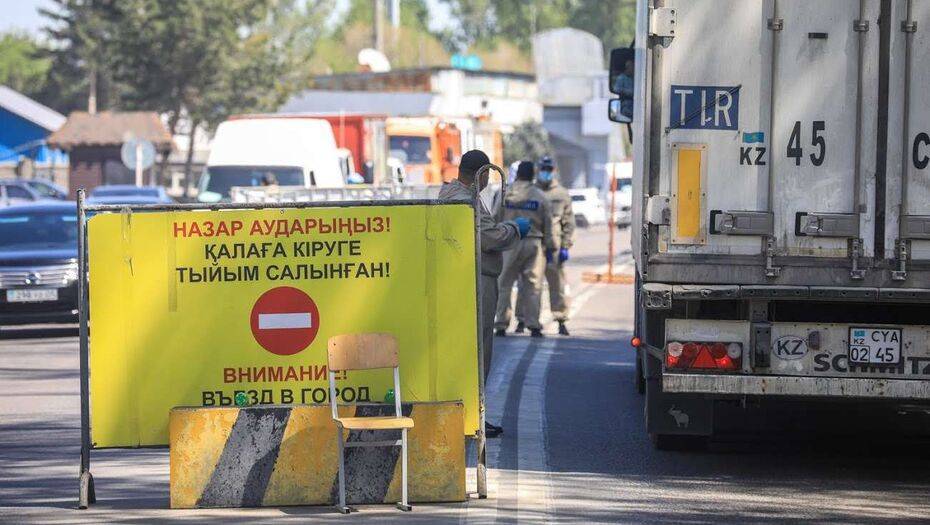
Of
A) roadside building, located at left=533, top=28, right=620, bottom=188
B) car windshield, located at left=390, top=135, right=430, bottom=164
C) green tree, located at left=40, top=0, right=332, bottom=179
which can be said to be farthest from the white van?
roadside building, located at left=533, top=28, right=620, bottom=188

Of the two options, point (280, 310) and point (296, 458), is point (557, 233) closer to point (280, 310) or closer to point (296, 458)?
point (280, 310)

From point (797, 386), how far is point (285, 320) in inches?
107

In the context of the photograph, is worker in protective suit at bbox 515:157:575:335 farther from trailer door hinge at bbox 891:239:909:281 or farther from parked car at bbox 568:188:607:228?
parked car at bbox 568:188:607:228

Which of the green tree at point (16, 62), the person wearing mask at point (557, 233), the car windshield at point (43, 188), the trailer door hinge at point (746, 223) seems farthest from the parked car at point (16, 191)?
the green tree at point (16, 62)

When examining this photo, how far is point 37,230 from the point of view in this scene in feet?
65.7

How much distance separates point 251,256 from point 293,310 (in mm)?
346

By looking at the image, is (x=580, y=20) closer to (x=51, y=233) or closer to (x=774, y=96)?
(x=51, y=233)

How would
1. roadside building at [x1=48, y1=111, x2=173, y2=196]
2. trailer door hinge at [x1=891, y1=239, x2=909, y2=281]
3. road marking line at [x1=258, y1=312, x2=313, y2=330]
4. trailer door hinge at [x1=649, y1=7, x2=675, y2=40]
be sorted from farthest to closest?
roadside building at [x1=48, y1=111, x2=173, y2=196]
trailer door hinge at [x1=649, y1=7, x2=675, y2=40]
trailer door hinge at [x1=891, y1=239, x2=909, y2=281]
road marking line at [x1=258, y1=312, x2=313, y2=330]

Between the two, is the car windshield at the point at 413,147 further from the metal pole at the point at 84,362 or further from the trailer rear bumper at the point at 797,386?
the metal pole at the point at 84,362

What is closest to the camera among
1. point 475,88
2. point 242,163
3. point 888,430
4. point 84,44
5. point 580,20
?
point 888,430

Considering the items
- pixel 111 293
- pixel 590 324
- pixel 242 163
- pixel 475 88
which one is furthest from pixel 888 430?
pixel 475 88

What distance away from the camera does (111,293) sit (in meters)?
8.49

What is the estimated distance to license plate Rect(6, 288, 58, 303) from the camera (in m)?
18.4

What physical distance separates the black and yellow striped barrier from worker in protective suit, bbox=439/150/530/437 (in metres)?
1.54
